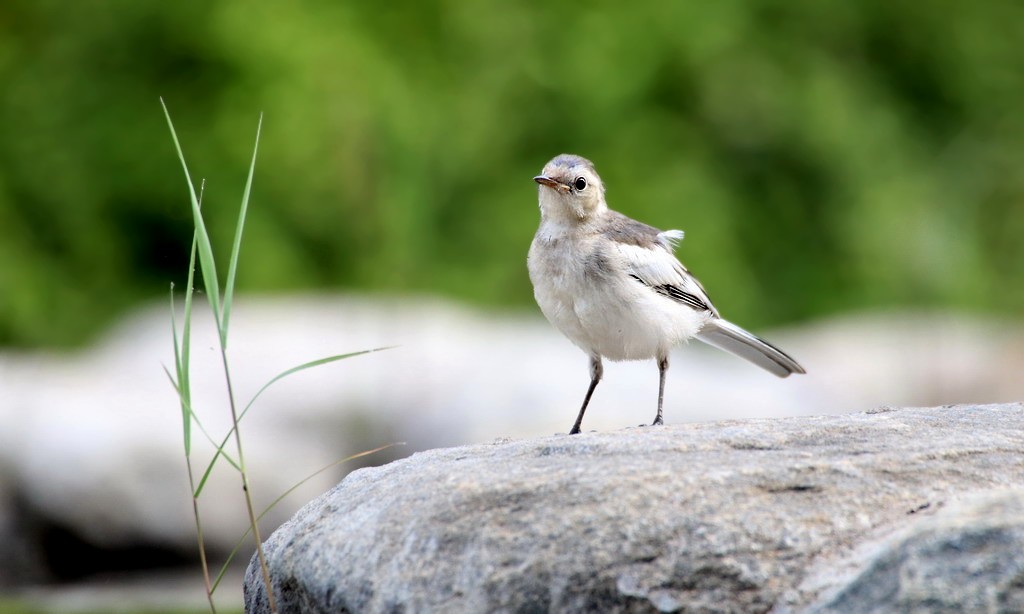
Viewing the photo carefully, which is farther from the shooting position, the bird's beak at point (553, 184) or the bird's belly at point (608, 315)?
the bird's beak at point (553, 184)

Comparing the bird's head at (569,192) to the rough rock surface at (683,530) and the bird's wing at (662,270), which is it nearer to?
the bird's wing at (662,270)

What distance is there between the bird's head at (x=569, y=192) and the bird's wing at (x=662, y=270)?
0.83ft

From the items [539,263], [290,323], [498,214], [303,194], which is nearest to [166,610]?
[539,263]

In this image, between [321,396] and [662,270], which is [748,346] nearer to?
[662,270]

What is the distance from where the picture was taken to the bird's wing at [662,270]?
20.1 ft

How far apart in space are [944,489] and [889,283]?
12.3 metres

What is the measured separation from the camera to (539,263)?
614 centimetres

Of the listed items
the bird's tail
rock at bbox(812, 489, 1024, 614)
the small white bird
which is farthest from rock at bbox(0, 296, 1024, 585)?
rock at bbox(812, 489, 1024, 614)

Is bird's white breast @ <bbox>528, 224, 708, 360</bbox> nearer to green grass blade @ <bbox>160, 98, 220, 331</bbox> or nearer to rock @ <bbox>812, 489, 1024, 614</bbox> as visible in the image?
green grass blade @ <bbox>160, 98, 220, 331</bbox>

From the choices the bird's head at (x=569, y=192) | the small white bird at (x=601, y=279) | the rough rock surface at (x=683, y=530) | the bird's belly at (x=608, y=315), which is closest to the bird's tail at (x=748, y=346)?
the small white bird at (x=601, y=279)

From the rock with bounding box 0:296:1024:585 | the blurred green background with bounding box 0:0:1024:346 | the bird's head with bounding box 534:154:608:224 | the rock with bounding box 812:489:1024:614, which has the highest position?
the blurred green background with bounding box 0:0:1024:346

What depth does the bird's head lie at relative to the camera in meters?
6.26

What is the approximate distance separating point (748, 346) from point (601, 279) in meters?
1.38

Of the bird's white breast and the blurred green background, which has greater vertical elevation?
the blurred green background
